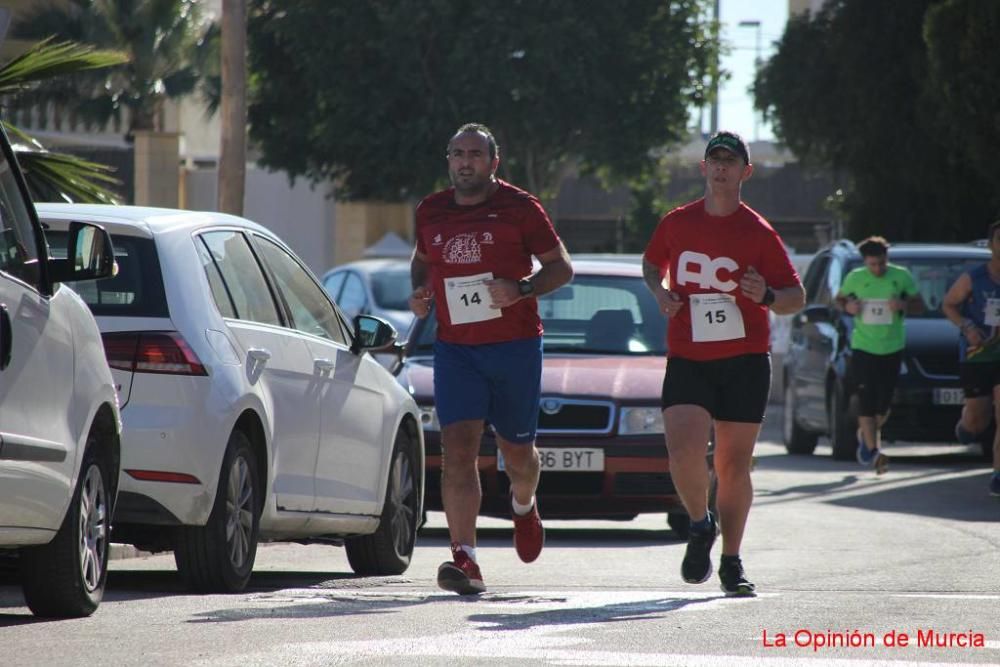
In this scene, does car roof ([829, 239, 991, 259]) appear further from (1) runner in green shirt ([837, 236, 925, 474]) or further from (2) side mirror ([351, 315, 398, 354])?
(2) side mirror ([351, 315, 398, 354])

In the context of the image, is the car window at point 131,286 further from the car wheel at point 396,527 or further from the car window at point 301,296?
the car wheel at point 396,527

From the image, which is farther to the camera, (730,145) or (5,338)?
(730,145)

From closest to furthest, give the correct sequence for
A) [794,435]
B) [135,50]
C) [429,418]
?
[429,418] < [794,435] < [135,50]

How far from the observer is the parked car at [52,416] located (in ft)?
23.4

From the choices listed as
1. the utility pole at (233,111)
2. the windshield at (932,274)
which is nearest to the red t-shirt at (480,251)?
the utility pole at (233,111)

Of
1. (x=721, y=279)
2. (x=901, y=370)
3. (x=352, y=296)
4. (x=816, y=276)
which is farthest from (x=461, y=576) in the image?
(x=352, y=296)

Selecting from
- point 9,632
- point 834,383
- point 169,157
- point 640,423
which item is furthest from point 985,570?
point 169,157

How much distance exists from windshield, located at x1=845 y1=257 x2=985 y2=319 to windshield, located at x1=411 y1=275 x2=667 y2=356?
658 centimetres

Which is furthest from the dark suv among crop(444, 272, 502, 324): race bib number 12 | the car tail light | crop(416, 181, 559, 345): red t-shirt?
the car tail light

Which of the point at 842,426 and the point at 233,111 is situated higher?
the point at 233,111

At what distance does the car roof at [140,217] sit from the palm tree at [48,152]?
14.0 ft

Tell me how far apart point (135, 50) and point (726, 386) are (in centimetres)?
4096

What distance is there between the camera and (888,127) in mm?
30672

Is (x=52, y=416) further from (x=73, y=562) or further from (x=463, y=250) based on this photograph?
(x=463, y=250)
